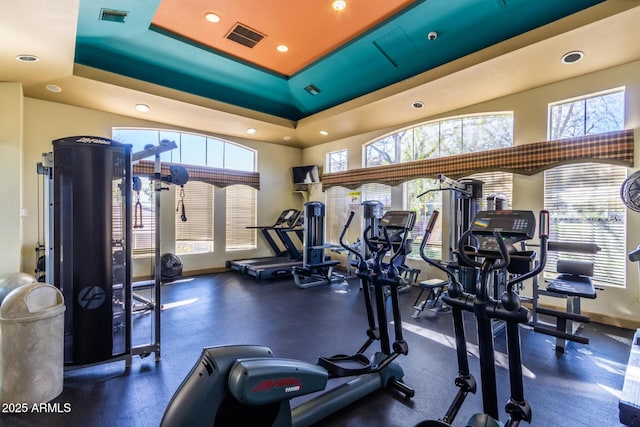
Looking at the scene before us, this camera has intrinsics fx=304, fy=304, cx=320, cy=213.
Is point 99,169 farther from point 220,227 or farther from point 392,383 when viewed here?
point 220,227

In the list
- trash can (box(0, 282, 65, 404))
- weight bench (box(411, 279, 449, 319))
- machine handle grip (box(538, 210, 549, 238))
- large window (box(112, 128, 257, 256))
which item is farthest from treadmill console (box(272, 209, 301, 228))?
machine handle grip (box(538, 210, 549, 238))

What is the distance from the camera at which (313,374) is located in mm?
1669

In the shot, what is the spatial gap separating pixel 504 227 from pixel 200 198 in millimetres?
6783

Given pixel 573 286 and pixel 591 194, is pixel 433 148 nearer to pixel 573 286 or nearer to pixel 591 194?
pixel 591 194

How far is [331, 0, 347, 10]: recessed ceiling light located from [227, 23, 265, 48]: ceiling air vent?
1248mm

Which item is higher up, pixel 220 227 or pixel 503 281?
pixel 220 227

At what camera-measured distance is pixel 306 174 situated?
8.55 m

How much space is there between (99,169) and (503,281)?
183 inches

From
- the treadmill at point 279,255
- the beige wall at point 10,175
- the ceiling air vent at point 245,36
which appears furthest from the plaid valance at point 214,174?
the ceiling air vent at point 245,36

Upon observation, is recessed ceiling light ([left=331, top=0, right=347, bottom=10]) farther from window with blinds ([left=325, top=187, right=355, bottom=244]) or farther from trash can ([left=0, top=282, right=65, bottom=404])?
window with blinds ([left=325, top=187, right=355, bottom=244])

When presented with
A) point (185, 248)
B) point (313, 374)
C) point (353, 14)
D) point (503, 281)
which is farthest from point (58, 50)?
point (503, 281)

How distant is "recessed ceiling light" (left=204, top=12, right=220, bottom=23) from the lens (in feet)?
13.5

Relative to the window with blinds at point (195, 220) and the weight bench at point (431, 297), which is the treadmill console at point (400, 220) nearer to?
the weight bench at point (431, 297)

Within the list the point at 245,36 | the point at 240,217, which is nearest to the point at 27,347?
the point at 245,36
